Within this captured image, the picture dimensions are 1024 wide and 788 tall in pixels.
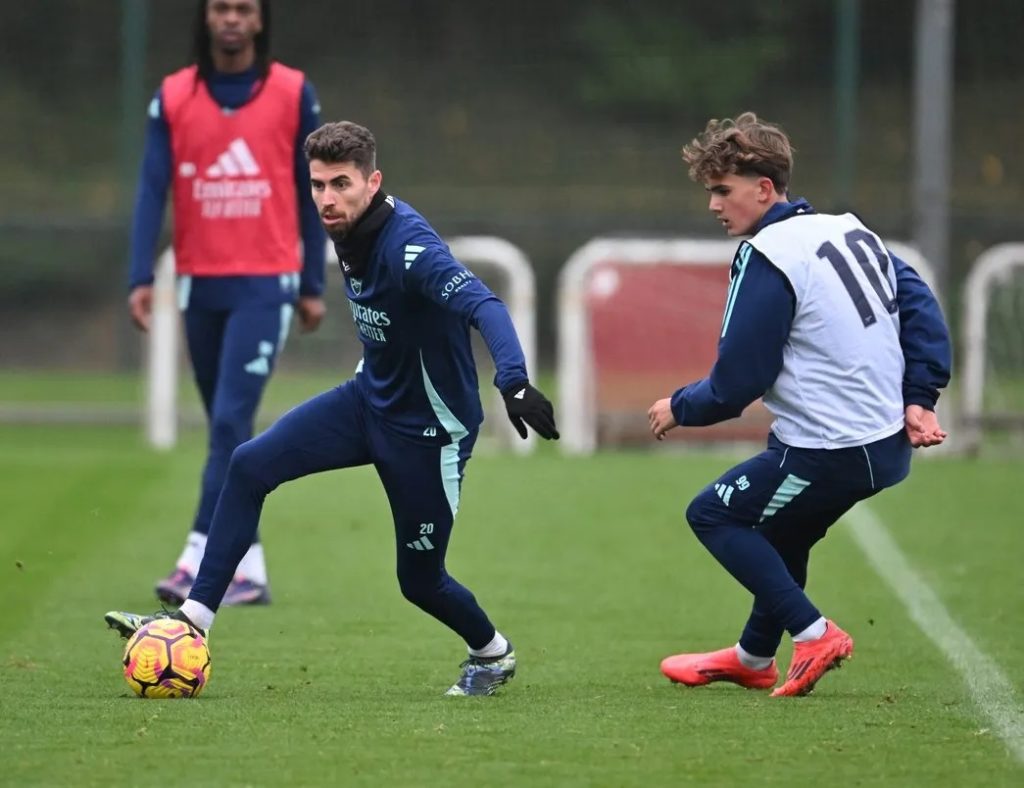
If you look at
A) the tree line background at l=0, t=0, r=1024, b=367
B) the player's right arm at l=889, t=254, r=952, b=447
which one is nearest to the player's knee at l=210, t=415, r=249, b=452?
the player's right arm at l=889, t=254, r=952, b=447

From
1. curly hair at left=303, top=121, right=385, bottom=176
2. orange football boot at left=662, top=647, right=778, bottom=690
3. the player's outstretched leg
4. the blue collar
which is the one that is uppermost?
curly hair at left=303, top=121, right=385, bottom=176

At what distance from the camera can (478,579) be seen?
8828mm

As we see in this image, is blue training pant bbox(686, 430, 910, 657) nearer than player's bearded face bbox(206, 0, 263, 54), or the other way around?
blue training pant bbox(686, 430, 910, 657)

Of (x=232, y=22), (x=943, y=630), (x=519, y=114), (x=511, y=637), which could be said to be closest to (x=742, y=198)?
(x=511, y=637)

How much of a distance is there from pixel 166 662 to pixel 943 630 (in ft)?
10.4

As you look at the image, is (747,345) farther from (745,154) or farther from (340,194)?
(340,194)

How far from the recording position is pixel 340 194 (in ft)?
19.2

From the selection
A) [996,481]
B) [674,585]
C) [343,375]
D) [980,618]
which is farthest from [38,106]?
[980,618]

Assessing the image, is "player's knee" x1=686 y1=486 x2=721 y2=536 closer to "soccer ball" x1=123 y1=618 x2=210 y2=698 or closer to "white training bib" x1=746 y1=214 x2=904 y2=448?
"white training bib" x1=746 y1=214 x2=904 y2=448

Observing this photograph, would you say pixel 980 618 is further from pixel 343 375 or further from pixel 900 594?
pixel 343 375

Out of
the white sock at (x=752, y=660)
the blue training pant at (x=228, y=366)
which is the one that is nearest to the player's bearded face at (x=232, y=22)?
the blue training pant at (x=228, y=366)

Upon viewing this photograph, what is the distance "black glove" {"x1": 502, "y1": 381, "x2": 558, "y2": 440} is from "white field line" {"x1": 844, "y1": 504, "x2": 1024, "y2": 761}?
1449 millimetres

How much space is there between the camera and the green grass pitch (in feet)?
15.9

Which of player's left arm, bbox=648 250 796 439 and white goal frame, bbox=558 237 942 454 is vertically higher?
player's left arm, bbox=648 250 796 439
